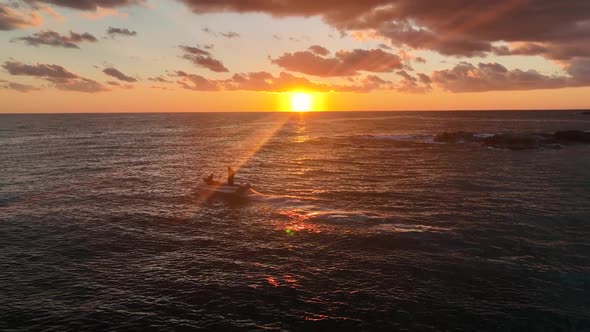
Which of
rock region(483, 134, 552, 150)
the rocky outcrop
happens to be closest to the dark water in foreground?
rock region(483, 134, 552, 150)

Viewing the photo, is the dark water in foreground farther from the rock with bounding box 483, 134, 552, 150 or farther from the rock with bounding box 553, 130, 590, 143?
the rock with bounding box 553, 130, 590, 143

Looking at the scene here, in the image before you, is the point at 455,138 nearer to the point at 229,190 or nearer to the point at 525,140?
the point at 525,140

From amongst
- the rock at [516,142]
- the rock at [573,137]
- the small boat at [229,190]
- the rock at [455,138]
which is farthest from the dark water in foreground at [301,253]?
the rock at [573,137]

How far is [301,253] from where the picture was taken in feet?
110

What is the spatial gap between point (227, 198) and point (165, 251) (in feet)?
64.8

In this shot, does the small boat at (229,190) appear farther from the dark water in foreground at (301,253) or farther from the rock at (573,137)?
the rock at (573,137)

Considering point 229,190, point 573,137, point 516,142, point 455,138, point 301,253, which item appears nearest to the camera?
point 301,253

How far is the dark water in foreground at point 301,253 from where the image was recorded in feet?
79.3

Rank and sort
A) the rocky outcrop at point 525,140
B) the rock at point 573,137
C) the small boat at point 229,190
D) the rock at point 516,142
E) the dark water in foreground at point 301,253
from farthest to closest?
the rock at point 573,137
the rocky outcrop at point 525,140
the rock at point 516,142
the small boat at point 229,190
the dark water in foreground at point 301,253

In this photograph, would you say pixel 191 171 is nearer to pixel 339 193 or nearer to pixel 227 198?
pixel 227 198

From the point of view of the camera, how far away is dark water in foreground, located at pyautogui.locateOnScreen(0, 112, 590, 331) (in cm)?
2416

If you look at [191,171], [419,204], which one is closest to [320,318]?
[419,204]

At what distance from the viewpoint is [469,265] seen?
30.9 m

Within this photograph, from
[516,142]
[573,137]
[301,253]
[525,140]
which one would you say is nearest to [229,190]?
[301,253]
